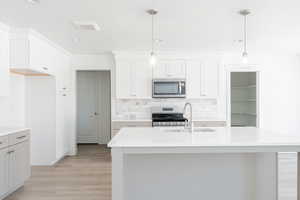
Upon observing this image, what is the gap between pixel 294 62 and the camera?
5.54m

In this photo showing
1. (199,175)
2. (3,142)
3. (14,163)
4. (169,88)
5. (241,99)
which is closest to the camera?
(199,175)

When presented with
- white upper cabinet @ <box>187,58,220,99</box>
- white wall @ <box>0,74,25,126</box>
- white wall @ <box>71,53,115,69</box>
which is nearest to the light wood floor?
white wall @ <box>0,74,25,126</box>

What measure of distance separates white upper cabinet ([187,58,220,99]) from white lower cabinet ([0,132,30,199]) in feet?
10.9

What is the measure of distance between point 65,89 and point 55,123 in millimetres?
890

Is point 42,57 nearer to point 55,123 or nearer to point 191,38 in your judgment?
point 55,123

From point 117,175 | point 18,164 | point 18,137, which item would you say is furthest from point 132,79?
point 117,175

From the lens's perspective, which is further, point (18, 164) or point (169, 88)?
point (169, 88)

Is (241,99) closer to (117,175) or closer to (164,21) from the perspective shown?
(164,21)

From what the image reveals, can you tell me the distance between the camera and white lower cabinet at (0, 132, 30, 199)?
2889 millimetres

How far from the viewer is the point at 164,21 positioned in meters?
3.23

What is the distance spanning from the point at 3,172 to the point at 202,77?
3.98 metres

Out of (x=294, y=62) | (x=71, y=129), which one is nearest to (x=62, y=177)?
(x=71, y=129)

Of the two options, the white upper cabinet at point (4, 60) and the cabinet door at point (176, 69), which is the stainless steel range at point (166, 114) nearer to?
the cabinet door at point (176, 69)

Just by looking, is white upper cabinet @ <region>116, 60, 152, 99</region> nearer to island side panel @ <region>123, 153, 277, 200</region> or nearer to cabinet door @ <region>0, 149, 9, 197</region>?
cabinet door @ <region>0, 149, 9, 197</region>
